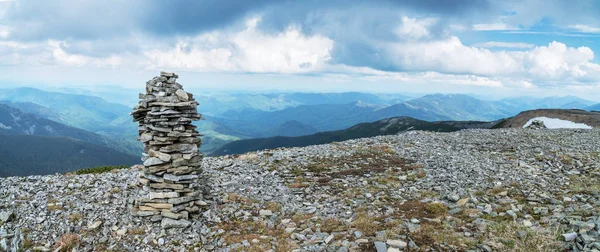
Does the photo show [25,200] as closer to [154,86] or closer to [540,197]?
[154,86]

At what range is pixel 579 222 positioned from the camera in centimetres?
1027

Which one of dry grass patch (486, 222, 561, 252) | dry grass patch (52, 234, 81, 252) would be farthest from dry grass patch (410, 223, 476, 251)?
dry grass patch (52, 234, 81, 252)

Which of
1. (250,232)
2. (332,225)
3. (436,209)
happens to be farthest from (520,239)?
(250,232)

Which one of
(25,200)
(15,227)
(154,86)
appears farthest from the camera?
(25,200)

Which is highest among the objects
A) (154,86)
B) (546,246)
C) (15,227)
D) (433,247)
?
(154,86)

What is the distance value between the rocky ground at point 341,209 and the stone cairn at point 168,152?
2.33 feet

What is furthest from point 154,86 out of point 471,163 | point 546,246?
point 471,163

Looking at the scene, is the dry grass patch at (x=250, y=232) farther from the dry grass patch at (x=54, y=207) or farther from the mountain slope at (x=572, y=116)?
the mountain slope at (x=572, y=116)

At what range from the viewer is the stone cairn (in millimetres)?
13391

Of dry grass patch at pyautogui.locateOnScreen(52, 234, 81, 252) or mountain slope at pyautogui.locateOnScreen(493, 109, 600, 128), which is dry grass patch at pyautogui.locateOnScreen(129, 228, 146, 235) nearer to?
dry grass patch at pyautogui.locateOnScreen(52, 234, 81, 252)

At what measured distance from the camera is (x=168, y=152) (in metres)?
13.6

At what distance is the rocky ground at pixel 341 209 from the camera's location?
10.8 meters

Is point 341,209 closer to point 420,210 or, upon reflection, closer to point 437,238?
point 420,210

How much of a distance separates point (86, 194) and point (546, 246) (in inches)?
729
